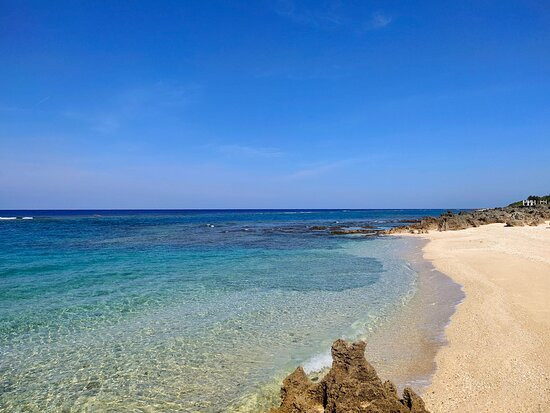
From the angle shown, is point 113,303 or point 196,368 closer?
point 196,368

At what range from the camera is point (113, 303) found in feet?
43.5

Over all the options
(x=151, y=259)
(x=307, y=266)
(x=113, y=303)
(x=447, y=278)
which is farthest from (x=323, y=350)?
(x=151, y=259)

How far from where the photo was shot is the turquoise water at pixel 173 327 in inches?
278

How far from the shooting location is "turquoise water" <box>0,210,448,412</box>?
7.05 m

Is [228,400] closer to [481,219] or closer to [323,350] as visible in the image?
[323,350]

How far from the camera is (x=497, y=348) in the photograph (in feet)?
27.3

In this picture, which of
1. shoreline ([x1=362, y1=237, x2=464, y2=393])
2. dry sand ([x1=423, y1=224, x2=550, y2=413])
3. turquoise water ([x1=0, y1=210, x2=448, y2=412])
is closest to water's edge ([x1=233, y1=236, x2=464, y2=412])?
shoreline ([x1=362, y1=237, x2=464, y2=393])

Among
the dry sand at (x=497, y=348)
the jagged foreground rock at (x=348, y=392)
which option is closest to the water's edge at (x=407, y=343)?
the dry sand at (x=497, y=348)

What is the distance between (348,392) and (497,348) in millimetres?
5048

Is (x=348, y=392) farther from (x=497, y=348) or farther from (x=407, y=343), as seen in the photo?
(x=497, y=348)

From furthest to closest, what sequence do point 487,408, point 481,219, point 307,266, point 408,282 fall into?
point 481,219 → point 307,266 → point 408,282 → point 487,408

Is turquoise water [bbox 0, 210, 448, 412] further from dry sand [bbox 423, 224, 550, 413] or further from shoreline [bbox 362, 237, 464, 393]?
dry sand [bbox 423, 224, 550, 413]

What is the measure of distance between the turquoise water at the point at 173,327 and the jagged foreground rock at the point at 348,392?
3.83ft

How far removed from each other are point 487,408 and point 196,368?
5.62m
